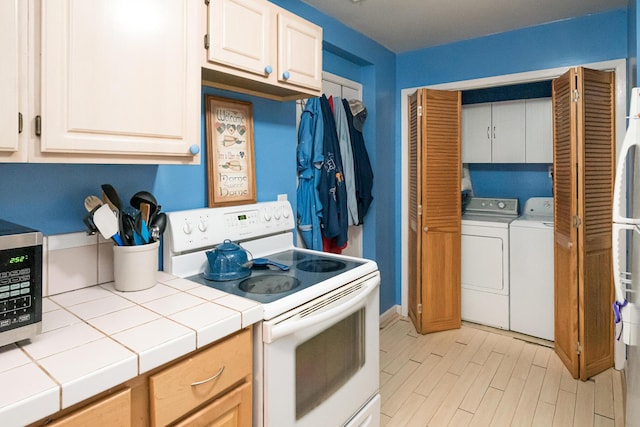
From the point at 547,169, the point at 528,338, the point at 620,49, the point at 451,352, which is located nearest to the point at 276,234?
the point at 451,352

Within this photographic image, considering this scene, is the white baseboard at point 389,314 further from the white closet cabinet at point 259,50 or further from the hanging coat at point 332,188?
the white closet cabinet at point 259,50

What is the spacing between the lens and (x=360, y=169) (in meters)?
2.87

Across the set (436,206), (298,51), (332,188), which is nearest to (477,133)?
(436,206)

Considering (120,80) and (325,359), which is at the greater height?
(120,80)

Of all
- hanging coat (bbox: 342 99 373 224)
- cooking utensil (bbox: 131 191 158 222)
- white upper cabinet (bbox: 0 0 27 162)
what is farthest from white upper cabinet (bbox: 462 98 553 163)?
white upper cabinet (bbox: 0 0 27 162)

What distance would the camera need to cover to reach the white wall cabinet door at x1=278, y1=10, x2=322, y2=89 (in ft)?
5.58

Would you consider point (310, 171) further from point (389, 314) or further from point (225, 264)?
point (389, 314)

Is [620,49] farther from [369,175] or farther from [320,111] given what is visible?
[320,111]

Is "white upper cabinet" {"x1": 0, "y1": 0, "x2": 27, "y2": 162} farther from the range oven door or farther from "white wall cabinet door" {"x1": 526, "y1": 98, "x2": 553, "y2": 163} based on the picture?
"white wall cabinet door" {"x1": 526, "y1": 98, "x2": 553, "y2": 163}

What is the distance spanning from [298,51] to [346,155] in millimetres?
1049

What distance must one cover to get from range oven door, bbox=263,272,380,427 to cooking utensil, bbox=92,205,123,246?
0.61 meters

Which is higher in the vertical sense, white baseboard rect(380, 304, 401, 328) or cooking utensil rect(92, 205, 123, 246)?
cooking utensil rect(92, 205, 123, 246)

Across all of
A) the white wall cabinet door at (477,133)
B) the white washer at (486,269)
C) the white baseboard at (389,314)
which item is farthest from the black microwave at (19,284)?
the white wall cabinet door at (477,133)

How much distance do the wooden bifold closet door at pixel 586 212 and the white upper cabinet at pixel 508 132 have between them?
77cm
